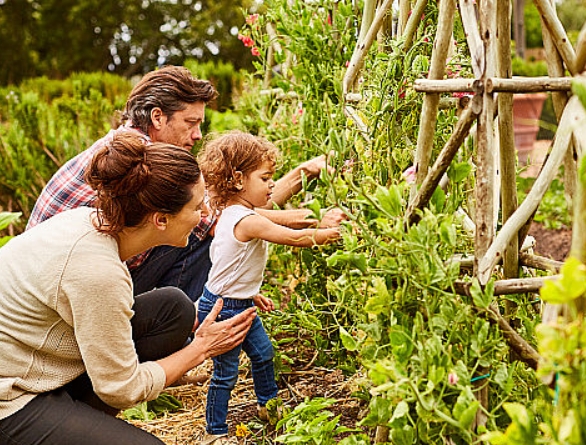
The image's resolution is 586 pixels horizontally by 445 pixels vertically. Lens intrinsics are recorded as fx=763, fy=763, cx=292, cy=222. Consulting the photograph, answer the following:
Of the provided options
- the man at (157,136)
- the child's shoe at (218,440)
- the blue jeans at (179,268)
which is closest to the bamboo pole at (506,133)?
the man at (157,136)

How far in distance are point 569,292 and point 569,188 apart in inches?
31.6

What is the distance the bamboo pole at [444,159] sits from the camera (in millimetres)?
1531

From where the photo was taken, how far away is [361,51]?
7.91 ft

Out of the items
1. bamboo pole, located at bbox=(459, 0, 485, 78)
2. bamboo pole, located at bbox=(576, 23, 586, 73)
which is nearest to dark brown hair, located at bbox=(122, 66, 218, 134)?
bamboo pole, located at bbox=(459, 0, 485, 78)

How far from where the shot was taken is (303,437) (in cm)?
188

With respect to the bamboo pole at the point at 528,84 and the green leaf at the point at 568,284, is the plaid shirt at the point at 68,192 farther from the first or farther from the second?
the green leaf at the point at 568,284

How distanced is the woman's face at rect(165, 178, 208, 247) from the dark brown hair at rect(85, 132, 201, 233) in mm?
19

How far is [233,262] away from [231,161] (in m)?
0.33

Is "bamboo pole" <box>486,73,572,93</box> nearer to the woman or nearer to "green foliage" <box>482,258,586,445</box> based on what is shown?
"green foliage" <box>482,258,586,445</box>

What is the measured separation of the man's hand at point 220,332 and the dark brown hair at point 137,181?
1.49ft

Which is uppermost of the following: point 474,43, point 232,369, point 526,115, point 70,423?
point 474,43

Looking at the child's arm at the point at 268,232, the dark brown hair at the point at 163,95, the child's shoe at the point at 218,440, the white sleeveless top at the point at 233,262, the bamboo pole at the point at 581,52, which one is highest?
the bamboo pole at the point at 581,52

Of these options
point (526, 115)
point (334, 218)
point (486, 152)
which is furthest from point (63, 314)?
point (526, 115)

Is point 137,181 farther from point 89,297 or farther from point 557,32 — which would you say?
point 557,32
